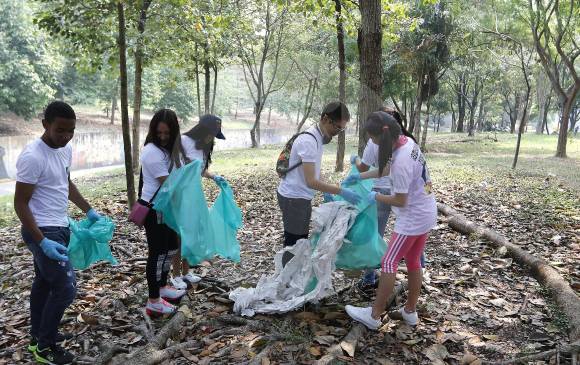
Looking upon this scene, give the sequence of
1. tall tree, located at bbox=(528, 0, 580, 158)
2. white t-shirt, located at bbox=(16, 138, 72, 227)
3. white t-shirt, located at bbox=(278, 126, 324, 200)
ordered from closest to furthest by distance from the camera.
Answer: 1. white t-shirt, located at bbox=(16, 138, 72, 227)
2. white t-shirt, located at bbox=(278, 126, 324, 200)
3. tall tree, located at bbox=(528, 0, 580, 158)

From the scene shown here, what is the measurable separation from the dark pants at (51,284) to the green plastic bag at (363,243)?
2084 millimetres

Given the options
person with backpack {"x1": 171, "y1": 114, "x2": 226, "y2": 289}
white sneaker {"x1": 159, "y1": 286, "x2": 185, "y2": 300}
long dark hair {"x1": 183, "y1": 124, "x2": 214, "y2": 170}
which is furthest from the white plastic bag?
long dark hair {"x1": 183, "y1": 124, "x2": 214, "y2": 170}

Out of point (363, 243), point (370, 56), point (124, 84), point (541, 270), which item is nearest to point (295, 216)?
point (363, 243)

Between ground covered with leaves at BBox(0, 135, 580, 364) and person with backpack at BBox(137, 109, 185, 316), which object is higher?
person with backpack at BBox(137, 109, 185, 316)

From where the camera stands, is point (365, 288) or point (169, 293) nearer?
point (169, 293)

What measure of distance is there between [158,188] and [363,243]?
174cm

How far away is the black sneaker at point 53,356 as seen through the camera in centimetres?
304

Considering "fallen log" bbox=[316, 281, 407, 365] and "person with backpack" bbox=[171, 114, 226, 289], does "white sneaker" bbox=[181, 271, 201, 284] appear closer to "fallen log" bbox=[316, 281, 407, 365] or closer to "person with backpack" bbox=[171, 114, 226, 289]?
"person with backpack" bbox=[171, 114, 226, 289]

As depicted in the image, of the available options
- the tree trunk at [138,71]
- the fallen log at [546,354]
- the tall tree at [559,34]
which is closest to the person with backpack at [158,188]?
the fallen log at [546,354]

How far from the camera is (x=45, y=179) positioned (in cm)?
291

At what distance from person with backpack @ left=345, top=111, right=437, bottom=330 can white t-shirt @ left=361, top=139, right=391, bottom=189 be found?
0.65 metres

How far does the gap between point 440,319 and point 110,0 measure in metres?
5.60

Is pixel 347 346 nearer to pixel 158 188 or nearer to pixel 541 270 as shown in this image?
pixel 158 188

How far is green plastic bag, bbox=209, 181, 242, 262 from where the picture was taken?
407cm
